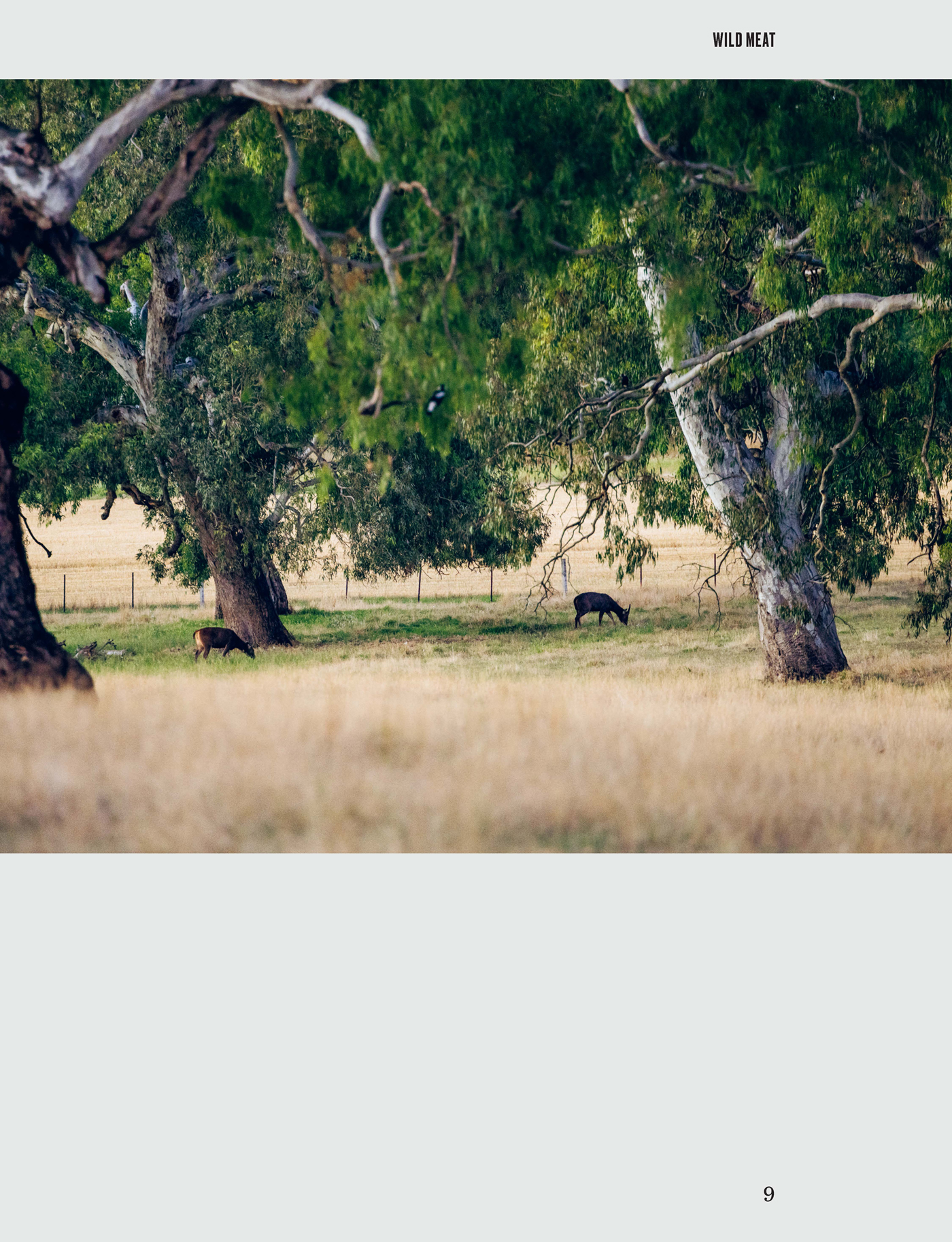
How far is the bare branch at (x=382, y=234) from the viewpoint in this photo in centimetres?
632

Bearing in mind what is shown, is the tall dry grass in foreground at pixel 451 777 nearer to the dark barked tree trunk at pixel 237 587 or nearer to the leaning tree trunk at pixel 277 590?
the dark barked tree trunk at pixel 237 587

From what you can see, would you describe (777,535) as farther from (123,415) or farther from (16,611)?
(123,415)

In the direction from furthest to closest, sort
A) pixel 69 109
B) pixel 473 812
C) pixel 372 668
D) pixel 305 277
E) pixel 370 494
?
pixel 370 494
pixel 305 277
pixel 372 668
pixel 69 109
pixel 473 812

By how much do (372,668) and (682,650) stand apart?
2.95m

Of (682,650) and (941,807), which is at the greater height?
(682,650)

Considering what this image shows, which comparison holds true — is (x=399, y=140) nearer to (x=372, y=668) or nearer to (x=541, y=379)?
→ (x=541, y=379)

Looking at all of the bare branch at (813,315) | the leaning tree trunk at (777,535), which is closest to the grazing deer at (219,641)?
the leaning tree trunk at (777,535)

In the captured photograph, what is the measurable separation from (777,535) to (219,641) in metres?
5.74

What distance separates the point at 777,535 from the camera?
9.56m

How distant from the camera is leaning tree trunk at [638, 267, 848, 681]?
31.7 feet

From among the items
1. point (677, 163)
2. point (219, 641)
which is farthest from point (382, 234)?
point (219, 641)

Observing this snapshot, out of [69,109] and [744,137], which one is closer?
[744,137]

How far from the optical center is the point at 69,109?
8.05 meters
